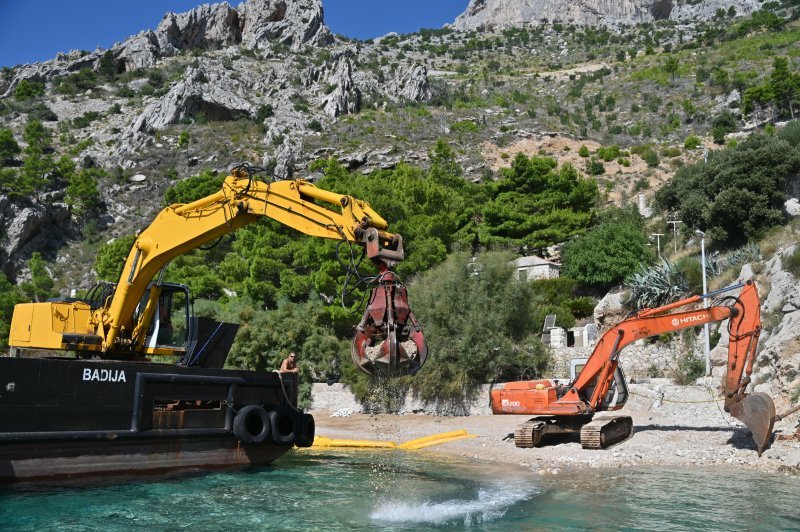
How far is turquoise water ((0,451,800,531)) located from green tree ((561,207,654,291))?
24149 millimetres

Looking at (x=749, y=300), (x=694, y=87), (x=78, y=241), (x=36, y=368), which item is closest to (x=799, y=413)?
(x=749, y=300)

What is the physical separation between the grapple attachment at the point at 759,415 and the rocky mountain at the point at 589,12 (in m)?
145

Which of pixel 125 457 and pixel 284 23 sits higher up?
pixel 284 23

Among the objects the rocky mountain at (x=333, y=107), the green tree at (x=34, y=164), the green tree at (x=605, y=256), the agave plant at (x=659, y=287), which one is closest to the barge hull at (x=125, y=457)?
the rocky mountain at (x=333, y=107)

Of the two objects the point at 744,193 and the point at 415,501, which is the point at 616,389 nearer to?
the point at 415,501

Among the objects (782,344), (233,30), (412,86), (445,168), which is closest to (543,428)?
(782,344)

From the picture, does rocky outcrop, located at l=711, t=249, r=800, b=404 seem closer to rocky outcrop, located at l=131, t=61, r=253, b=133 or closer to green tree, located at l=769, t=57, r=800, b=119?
green tree, located at l=769, t=57, r=800, b=119

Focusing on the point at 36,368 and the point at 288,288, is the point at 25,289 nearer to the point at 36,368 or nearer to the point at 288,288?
the point at 288,288

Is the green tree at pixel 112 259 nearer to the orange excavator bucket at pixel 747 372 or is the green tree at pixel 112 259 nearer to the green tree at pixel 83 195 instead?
the green tree at pixel 83 195

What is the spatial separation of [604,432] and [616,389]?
165cm

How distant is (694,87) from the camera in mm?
83062

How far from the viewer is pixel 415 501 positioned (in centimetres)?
1220

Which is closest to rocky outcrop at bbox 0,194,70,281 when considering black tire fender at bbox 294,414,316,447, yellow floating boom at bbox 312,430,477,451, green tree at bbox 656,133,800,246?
yellow floating boom at bbox 312,430,477,451

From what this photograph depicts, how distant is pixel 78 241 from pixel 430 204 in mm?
42324
